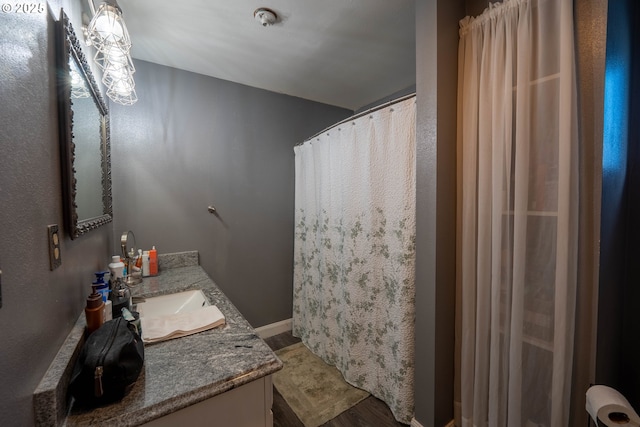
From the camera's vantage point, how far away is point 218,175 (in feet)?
6.89

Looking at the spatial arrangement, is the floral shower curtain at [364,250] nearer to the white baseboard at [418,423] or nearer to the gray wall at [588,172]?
the white baseboard at [418,423]

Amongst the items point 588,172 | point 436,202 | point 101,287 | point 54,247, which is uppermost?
point 588,172

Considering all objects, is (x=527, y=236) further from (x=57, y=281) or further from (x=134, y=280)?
(x=134, y=280)

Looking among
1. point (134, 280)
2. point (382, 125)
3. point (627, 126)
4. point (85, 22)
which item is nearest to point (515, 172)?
point (627, 126)

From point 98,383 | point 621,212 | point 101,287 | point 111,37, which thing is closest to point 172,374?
point 98,383

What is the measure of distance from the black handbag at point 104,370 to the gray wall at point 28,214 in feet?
0.25

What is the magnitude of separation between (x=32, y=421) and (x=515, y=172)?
1674mm

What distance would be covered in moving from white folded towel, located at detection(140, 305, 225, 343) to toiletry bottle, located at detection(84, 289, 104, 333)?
161 mm

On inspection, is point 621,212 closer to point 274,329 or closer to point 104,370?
point 104,370

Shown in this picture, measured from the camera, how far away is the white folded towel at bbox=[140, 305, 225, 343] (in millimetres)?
935

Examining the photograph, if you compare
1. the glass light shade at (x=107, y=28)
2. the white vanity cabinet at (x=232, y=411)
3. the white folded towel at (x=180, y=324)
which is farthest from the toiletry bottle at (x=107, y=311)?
the glass light shade at (x=107, y=28)

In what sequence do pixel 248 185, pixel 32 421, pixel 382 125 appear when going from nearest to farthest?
pixel 32 421
pixel 382 125
pixel 248 185

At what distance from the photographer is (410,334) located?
54.6 inches

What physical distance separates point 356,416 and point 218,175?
6.61 feet
